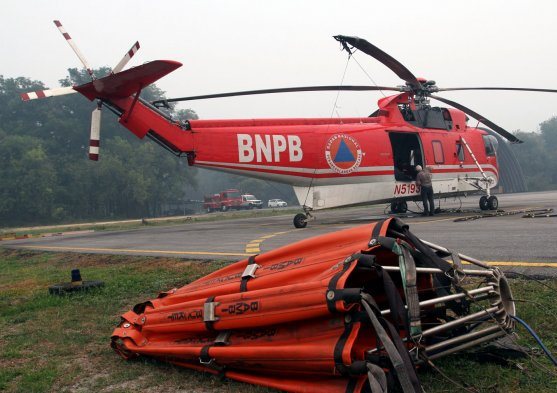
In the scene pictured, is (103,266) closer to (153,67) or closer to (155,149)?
(153,67)

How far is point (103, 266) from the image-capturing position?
10820 mm

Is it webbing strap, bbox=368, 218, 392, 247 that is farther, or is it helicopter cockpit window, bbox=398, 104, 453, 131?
helicopter cockpit window, bbox=398, 104, 453, 131

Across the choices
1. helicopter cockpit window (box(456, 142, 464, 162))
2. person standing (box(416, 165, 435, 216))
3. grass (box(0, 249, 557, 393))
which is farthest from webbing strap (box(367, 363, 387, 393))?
helicopter cockpit window (box(456, 142, 464, 162))

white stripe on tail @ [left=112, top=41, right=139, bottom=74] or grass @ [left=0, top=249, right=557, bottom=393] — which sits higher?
white stripe on tail @ [left=112, top=41, right=139, bottom=74]

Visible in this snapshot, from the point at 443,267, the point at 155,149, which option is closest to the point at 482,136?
the point at 443,267

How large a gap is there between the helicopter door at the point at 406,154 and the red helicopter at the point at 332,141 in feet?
0.14

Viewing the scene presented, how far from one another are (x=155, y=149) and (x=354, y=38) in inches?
2616

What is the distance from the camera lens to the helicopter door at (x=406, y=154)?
58.8 ft

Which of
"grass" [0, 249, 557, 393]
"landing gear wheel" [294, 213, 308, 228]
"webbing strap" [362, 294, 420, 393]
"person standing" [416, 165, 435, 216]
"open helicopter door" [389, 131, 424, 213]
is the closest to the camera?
"webbing strap" [362, 294, 420, 393]

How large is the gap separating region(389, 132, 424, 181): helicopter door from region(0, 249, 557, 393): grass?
38.4 ft

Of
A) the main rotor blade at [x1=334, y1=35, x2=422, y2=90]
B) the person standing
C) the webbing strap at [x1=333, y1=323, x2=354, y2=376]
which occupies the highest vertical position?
the main rotor blade at [x1=334, y1=35, x2=422, y2=90]

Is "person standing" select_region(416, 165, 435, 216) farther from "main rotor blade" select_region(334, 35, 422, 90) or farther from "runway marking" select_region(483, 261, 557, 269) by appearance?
"runway marking" select_region(483, 261, 557, 269)

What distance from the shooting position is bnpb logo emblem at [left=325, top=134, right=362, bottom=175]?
15672 millimetres

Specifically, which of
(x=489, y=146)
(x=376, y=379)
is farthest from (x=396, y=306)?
(x=489, y=146)
